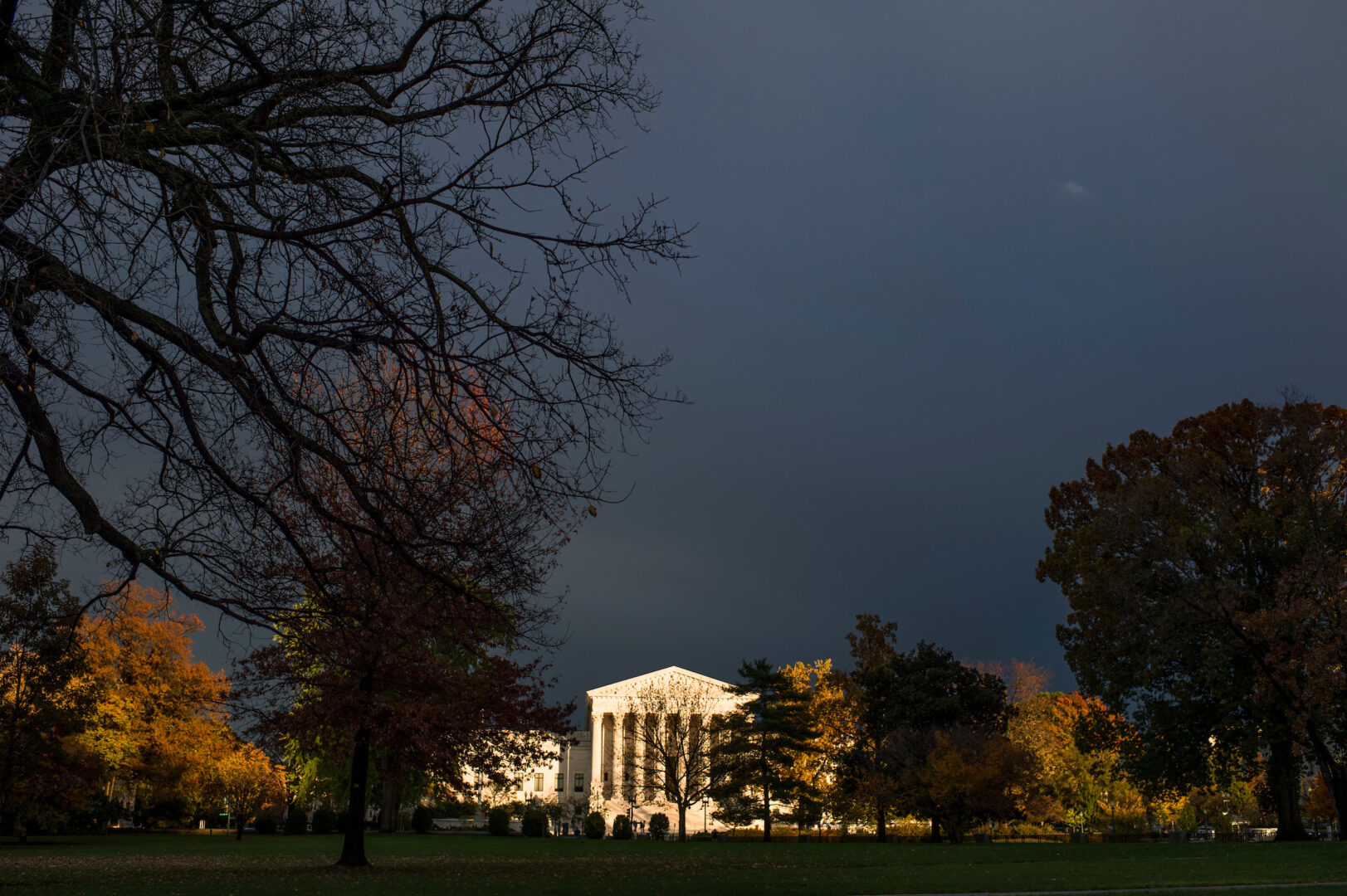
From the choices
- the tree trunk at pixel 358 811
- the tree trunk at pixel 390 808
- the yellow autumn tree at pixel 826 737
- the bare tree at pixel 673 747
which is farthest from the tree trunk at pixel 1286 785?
the tree trunk at pixel 390 808

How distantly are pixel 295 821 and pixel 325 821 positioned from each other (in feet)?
7.01

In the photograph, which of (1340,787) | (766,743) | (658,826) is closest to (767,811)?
(766,743)

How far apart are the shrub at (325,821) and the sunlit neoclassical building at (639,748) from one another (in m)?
10.4

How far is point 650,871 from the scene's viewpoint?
739 inches

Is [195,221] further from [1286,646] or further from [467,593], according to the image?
[1286,646]

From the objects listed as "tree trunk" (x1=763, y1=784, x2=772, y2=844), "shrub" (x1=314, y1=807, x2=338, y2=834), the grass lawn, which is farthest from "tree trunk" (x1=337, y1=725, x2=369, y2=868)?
"shrub" (x1=314, y1=807, x2=338, y2=834)

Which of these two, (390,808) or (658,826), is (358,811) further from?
(658,826)

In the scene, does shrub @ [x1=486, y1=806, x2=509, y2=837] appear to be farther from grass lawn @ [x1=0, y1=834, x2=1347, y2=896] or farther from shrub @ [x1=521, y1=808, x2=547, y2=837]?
grass lawn @ [x1=0, y1=834, x2=1347, y2=896]

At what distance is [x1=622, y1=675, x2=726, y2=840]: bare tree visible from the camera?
165 feet

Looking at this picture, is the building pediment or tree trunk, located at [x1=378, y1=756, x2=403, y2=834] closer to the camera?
tree trunk, located at [x1=378, y1=756, x2=403, y2=834]

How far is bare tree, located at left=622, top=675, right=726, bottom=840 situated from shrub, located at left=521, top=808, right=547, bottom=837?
636 centimetres

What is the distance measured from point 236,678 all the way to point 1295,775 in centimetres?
3156

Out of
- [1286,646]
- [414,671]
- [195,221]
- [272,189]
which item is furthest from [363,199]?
[1286,646]

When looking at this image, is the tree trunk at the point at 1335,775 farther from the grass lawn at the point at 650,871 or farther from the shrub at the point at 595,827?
the shrub at the point at 595,827
